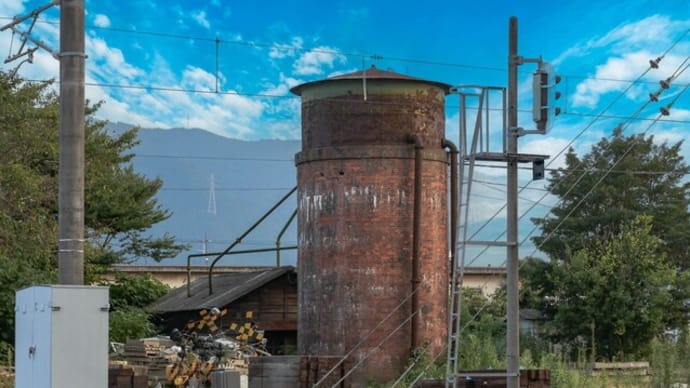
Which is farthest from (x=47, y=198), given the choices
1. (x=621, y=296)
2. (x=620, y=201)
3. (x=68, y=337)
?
(x=620, y=201)

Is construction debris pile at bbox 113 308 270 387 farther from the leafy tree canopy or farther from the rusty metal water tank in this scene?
the leafy tree canopy

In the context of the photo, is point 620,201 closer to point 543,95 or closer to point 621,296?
point 621,296

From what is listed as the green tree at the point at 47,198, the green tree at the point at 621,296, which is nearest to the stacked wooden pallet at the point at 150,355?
the green tree at the point at 47,198

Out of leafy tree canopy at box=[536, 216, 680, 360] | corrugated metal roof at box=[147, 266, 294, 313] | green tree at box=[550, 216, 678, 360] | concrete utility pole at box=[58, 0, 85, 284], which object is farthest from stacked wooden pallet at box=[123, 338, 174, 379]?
green tree at box=[550, 216, 678, 360]

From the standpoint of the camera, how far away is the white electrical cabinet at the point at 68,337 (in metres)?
13.7

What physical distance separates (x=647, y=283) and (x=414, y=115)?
13.1 metres

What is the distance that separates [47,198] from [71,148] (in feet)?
65.5

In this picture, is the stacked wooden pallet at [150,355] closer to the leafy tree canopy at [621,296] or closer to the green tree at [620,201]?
the leafy tree canopy at [621,296]

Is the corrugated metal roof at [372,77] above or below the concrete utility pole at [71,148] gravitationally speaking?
above

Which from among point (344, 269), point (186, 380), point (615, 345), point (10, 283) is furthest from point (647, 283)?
point (10, 283)

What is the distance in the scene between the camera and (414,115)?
28.3 metres

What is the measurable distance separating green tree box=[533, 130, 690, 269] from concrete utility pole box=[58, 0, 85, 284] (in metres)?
42.7

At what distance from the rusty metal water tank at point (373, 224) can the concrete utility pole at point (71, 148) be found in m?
13.9

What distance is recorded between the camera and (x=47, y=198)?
Answer: 33625mm
